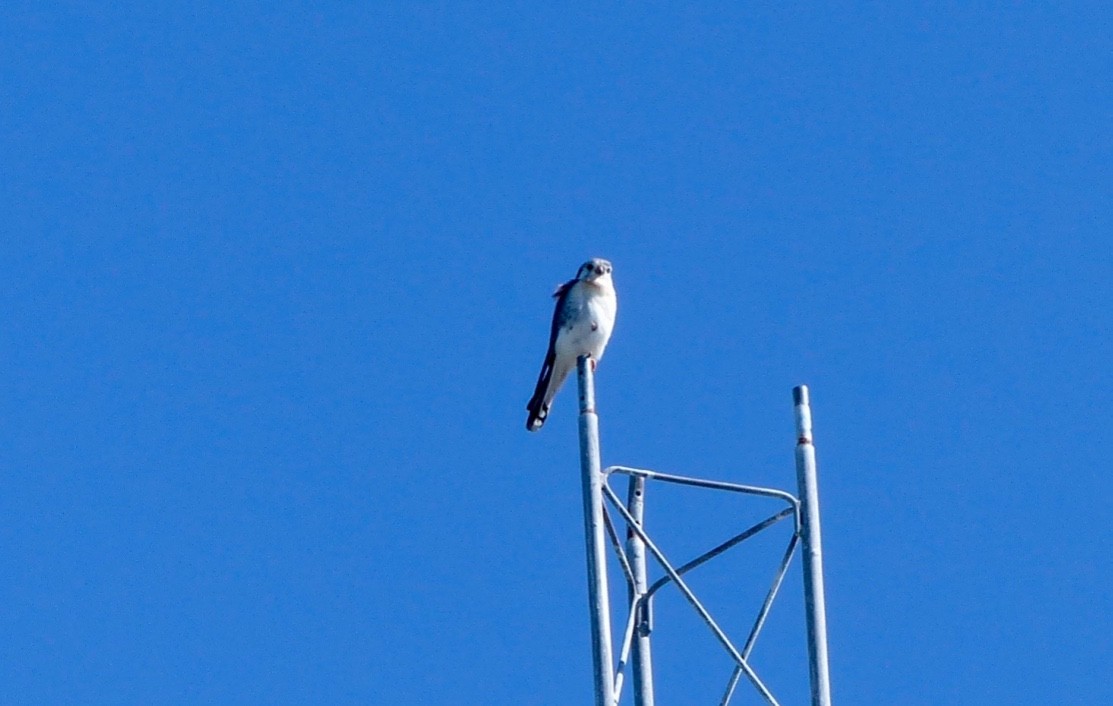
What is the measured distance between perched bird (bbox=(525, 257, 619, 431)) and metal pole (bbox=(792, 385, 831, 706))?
153 inches

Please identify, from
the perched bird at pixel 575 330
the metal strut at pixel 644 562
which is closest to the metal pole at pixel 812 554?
the metal strut at pixel 644 562

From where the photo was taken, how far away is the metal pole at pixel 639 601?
27.8 feet

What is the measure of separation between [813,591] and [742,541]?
19.3 inches

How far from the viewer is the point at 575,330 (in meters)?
12.5

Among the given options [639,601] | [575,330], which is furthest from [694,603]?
[575,330]

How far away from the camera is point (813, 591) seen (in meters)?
8.34

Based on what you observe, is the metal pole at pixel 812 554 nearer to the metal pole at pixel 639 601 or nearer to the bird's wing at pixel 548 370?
the metal pole at pixel 639 601

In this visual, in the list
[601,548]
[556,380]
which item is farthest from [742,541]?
[556,380]

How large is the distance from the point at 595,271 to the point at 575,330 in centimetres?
44

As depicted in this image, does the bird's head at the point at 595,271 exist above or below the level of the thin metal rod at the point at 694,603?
above

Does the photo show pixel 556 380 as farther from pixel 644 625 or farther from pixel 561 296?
pixel 644 625

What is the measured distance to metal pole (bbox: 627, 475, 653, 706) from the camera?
8469 mm

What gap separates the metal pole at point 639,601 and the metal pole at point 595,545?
577mm

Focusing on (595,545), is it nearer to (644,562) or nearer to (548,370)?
(644,562)
